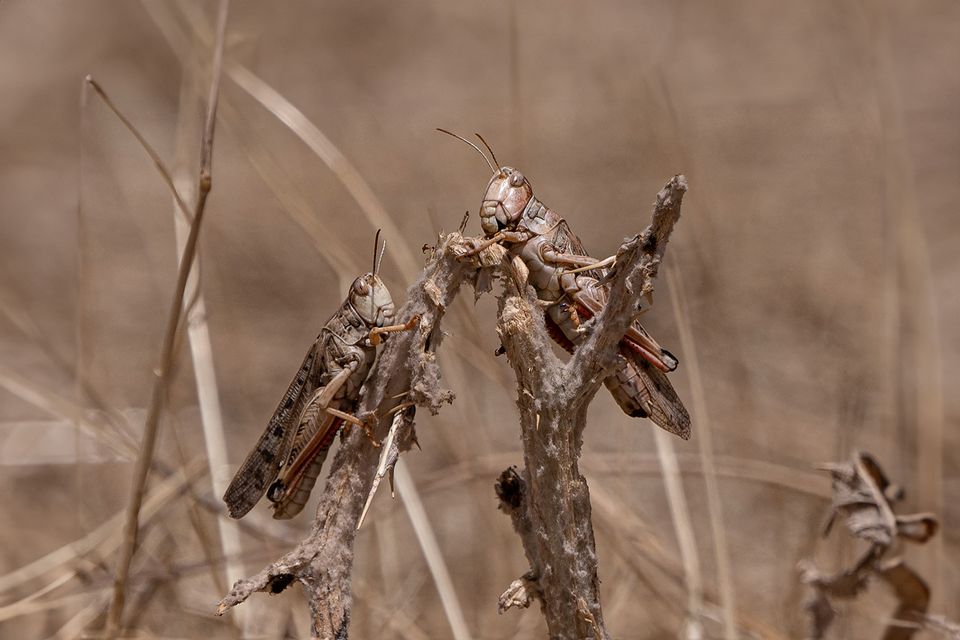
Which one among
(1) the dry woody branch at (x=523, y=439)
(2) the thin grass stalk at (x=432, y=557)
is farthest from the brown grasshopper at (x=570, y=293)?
(2) the thin grass stalk at (x=432, y=557)

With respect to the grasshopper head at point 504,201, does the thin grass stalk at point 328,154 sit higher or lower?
higher

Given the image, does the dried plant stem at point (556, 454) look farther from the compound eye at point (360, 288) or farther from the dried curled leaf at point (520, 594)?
the compound eye at point (360, 288)

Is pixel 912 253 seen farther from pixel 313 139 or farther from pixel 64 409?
pixel 64 409

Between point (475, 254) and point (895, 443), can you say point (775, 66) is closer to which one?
point (895, 443)

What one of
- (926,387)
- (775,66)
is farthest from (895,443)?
(775,66)

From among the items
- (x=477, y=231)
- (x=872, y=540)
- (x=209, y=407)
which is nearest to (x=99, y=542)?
(x=209, y=407)

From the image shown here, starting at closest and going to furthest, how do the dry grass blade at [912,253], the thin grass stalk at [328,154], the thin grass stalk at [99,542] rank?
the thin grass stalk at [328,154] < the thin grass stalk at [99,542] < the dry grass blade at [912,253]
